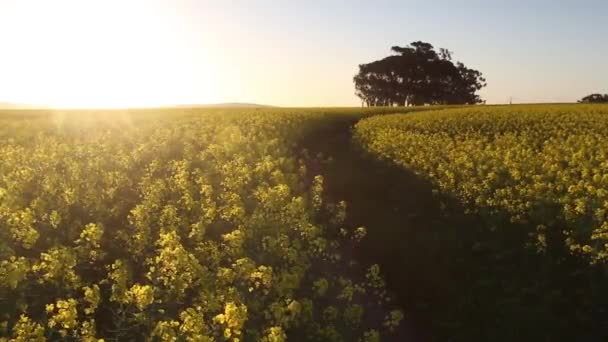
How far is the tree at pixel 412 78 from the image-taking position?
9512 centimetres

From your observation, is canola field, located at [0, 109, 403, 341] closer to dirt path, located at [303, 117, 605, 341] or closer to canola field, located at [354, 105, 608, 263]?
dirt path, located at [303, 117, 605, 341]

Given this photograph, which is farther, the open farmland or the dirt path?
the dirt path

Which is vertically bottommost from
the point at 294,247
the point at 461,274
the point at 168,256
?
the point at 461,274

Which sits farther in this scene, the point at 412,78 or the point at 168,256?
the point at 412,78

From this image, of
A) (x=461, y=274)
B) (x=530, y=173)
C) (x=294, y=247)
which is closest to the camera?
(x=294, y=247)

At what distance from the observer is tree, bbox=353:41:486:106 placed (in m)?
95.1

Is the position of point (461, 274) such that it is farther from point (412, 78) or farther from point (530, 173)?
point (412, 78)

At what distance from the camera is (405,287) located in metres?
13.5

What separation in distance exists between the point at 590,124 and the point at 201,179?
21880 mm

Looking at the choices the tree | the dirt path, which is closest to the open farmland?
the dirt path

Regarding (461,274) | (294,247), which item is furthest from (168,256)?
(461,274)

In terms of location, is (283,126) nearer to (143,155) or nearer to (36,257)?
(143,155)

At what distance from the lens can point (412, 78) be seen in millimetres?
95500

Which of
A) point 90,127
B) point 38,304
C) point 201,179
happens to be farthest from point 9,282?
point 90,127
